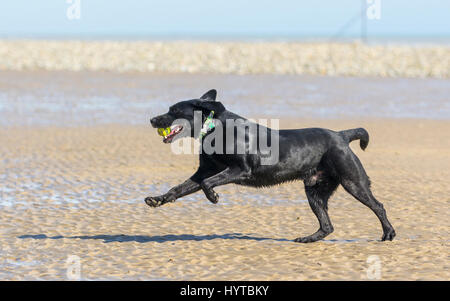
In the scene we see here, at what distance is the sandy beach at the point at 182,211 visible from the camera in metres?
7.18

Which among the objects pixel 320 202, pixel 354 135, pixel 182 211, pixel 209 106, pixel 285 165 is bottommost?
pixel 182 211

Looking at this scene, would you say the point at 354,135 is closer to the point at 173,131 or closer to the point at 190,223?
the point at 173,131

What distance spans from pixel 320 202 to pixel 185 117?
1.60 meters

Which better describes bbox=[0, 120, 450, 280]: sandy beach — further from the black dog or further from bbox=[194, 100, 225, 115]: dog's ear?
bbox=[194, 100, 225, 115]: dog's ear

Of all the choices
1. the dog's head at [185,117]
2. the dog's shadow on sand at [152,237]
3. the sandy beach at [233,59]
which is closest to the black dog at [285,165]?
the dog's head at [185,117]

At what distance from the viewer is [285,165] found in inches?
308

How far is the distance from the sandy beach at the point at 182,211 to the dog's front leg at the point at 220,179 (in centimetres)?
56

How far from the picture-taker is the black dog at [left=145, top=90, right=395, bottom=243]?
780 centimetres

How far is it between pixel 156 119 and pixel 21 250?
1814 millimetres

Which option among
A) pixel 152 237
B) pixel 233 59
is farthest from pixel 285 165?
pixel 233 59

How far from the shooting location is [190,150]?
14.9m

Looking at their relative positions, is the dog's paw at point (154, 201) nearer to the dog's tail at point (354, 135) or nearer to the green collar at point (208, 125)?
the green collar at point (208, 125)
